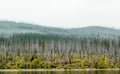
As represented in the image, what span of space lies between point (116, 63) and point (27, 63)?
44417mm

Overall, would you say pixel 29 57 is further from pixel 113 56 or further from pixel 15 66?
pixel 113 56

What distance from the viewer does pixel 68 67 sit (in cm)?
16100

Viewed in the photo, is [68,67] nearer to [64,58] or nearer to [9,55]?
[64,58]

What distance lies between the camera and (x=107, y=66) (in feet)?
549

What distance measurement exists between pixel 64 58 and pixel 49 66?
77.9 ft

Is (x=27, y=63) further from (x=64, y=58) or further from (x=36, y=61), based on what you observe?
(x=64, y=58)

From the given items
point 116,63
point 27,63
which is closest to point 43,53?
point 27,63

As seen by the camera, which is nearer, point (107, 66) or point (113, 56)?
point (107, 66)

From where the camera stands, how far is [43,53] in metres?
198

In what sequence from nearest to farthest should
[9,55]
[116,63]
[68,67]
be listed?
1. [68,67]
2. [116,63]
3. [9,55]

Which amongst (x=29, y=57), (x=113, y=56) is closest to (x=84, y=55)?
(x=113, y=56)

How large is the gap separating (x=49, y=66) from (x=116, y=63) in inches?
1395

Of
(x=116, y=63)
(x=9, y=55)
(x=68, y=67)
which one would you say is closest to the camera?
(x=68, y=67)

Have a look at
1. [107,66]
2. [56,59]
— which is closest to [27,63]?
[56,59]
